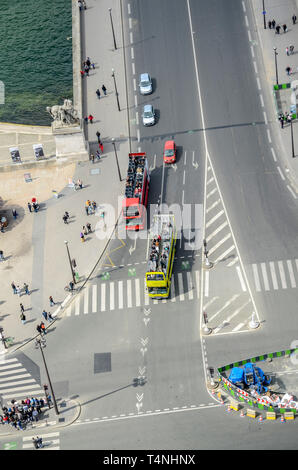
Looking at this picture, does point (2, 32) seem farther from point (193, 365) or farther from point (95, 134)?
point (193, 365)

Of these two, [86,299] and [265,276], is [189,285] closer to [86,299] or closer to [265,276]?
[265,276]

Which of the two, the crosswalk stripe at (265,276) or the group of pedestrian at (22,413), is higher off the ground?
the crosswalk stripe at (265,276)

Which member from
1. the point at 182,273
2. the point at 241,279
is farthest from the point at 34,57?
the point at 241,279

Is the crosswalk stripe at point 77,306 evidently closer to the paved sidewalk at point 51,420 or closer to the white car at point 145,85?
the paved sidewalk at point 51,420

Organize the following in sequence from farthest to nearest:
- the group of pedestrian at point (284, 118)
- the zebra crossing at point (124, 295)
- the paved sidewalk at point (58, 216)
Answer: the group of pedestrian at point (284, 118) < the paved sidewalk at point (58, 216) < the zebra crossing at point (124, 295)

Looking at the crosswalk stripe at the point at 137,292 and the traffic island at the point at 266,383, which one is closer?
the traffic island at the point at 266,383

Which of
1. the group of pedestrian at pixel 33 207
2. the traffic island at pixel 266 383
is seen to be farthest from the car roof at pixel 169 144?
the traffic island at pixel 266 383

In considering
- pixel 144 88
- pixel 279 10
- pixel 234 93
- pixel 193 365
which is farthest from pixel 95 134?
pixel 193 365
